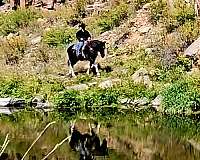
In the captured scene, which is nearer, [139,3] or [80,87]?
[80,87]

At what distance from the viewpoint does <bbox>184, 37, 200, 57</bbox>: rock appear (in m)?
23.4

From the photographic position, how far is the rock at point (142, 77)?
2134 centimetres

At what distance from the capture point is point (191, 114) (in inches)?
695

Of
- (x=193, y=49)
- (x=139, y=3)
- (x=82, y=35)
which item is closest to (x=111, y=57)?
(x=82, y=35)

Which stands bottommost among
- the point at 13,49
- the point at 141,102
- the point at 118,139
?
the point at 13,49

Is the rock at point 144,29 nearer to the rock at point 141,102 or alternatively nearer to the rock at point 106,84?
the rock at point 106,84

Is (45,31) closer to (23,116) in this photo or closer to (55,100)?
(55,100)

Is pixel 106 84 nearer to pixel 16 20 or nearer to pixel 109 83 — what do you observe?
pixel 109 83

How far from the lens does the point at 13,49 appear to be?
3064 centimetres

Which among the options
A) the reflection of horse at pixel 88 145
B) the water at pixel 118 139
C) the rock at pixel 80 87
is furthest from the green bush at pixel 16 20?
the reflection of horse at pixel 88 145

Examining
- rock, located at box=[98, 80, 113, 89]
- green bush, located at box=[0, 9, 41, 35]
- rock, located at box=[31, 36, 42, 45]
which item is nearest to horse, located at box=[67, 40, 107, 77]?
rock, located at box=[98, 80, 113, 89]

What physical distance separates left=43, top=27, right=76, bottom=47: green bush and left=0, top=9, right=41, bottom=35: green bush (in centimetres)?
387

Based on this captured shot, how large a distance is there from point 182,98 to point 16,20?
1949 cm

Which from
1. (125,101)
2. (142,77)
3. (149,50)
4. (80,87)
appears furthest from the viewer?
(149,50)
